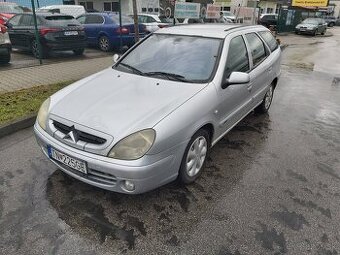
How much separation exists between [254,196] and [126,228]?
1.41 meters

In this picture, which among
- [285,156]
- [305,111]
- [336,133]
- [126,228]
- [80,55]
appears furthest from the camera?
[80,55]

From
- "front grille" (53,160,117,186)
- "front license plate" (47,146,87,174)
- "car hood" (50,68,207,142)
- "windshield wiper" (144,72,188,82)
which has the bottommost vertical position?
"front grille" (53,160,117,186)

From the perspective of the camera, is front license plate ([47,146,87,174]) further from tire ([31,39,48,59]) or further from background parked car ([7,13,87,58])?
tire ([31,39,48,59])

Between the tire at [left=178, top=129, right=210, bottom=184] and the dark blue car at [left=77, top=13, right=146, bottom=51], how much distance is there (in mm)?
9358

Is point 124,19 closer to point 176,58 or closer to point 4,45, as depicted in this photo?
point 4,45

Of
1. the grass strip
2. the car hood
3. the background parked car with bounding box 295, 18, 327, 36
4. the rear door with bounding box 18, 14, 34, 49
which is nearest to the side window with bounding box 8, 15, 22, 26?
the rear door with bounding box 18, 14, 34, 49

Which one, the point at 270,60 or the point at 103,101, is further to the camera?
the point at 270,60

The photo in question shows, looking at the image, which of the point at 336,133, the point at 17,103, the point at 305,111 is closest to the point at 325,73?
the point at 305,111

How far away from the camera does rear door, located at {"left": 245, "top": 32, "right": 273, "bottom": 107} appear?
15.1 ft

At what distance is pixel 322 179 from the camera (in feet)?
12.4

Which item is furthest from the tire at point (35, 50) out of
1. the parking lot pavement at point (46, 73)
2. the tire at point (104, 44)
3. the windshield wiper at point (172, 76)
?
the windshield wiper at point (172, 76)

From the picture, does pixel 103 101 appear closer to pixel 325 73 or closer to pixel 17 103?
pixel 17 103

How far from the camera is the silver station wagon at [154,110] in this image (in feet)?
9.17

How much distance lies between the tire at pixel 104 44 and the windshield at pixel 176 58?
27.5 feet
